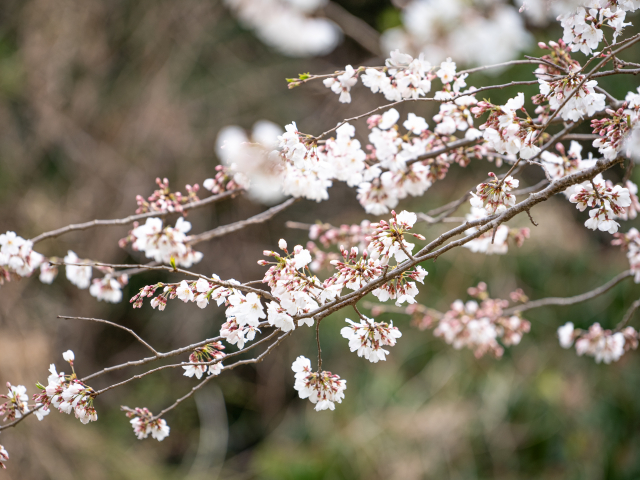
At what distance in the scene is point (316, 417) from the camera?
2.79 metres

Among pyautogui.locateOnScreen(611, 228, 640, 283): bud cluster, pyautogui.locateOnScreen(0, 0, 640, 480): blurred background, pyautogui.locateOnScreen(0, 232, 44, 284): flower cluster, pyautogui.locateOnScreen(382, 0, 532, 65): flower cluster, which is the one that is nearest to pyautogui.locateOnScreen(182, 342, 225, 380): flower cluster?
pyautogui.locateOnScreen(0, 232, 44, 284): flower cluster

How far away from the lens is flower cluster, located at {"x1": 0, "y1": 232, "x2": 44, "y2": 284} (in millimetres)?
1025

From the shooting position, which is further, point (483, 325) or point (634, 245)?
point (483, 325)

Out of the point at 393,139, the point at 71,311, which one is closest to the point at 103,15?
the point at 71,311

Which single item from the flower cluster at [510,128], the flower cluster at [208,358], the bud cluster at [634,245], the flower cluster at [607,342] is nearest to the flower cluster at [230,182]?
the flower cluster at [208,358]

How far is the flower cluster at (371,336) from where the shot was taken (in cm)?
77

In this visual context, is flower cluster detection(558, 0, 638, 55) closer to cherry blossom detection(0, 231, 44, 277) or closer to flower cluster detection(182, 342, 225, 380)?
flower cluster detection(182, 342, 225, 380)

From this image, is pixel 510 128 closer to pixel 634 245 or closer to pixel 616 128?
pixel 616 128

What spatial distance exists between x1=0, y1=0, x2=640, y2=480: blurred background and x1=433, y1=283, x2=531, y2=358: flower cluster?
1.17 metres

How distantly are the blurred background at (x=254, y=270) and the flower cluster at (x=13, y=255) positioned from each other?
153 centimetres

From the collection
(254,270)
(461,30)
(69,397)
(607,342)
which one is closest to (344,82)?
(69,397)

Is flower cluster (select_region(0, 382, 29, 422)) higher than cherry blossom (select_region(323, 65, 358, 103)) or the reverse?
the reverse

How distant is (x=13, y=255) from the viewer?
3.39 ft

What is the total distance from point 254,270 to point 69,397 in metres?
2.65
